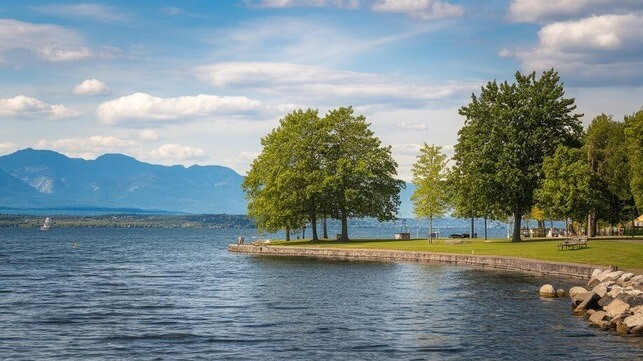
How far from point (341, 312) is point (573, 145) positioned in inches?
2389

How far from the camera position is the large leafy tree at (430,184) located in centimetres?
11512

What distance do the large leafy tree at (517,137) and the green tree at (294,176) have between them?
82.1ft

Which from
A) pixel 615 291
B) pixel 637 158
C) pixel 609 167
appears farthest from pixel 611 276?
pixel 609 167

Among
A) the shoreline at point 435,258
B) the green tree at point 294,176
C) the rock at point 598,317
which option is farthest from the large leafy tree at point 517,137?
the rock at point 598,317

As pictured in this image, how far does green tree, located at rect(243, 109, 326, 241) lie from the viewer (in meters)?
115

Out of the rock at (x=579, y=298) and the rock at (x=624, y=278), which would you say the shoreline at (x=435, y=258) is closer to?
the rock at (x=624, y=278)

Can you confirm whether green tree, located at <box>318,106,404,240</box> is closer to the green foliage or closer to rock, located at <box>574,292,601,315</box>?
the green foliage

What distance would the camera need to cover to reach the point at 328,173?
11606 centimetres

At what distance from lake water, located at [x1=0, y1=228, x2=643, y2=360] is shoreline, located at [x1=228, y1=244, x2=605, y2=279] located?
2.90 meters

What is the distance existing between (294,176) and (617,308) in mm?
76891

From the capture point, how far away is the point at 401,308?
4862 cm

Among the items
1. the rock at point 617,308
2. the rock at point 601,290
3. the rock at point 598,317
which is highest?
the rock at point 601,290

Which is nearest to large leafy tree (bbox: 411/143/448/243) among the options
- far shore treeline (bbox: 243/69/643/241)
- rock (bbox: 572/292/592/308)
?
far shore treeline (bbox: 243/69/643/241)

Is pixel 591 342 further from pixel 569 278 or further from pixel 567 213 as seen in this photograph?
pixel 567 213
